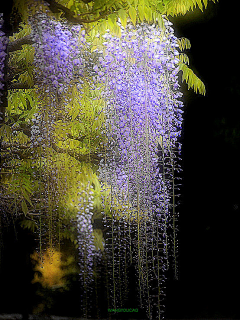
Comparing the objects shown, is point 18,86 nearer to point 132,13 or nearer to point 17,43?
point 17,43

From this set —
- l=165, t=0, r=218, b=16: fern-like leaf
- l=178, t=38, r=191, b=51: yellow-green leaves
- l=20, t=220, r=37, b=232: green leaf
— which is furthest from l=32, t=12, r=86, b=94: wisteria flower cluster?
l=20, t=220, r=37, b=232: green leaf

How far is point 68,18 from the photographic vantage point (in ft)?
8.31

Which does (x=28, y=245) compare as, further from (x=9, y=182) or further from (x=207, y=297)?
(x=207, y=297)

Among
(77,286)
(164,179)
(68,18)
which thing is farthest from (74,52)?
(77,286)

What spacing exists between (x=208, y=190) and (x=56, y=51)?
60.1 inches

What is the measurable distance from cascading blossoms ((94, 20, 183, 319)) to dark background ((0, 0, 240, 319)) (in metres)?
0.17

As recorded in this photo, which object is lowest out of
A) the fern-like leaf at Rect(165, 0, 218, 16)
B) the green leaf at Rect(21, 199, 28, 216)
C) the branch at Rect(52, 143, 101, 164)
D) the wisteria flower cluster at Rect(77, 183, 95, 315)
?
the wisteria flower cluster at Rect(77, 183, 95, 315)

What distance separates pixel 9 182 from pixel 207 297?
174 cm

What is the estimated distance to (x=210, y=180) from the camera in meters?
3.02

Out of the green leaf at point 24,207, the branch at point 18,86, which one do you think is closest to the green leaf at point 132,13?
the branch at point 18,86

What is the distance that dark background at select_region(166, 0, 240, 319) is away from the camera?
299 cm

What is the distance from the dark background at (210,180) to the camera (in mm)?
2988

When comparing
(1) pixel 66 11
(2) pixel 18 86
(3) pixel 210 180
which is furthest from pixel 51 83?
(3) pixel 210 180

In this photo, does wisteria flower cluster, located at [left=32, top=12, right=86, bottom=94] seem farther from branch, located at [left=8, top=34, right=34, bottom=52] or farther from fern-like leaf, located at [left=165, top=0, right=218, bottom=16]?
fern-like leaf, located at [left=165, top=0, right=218, bottom=16]
